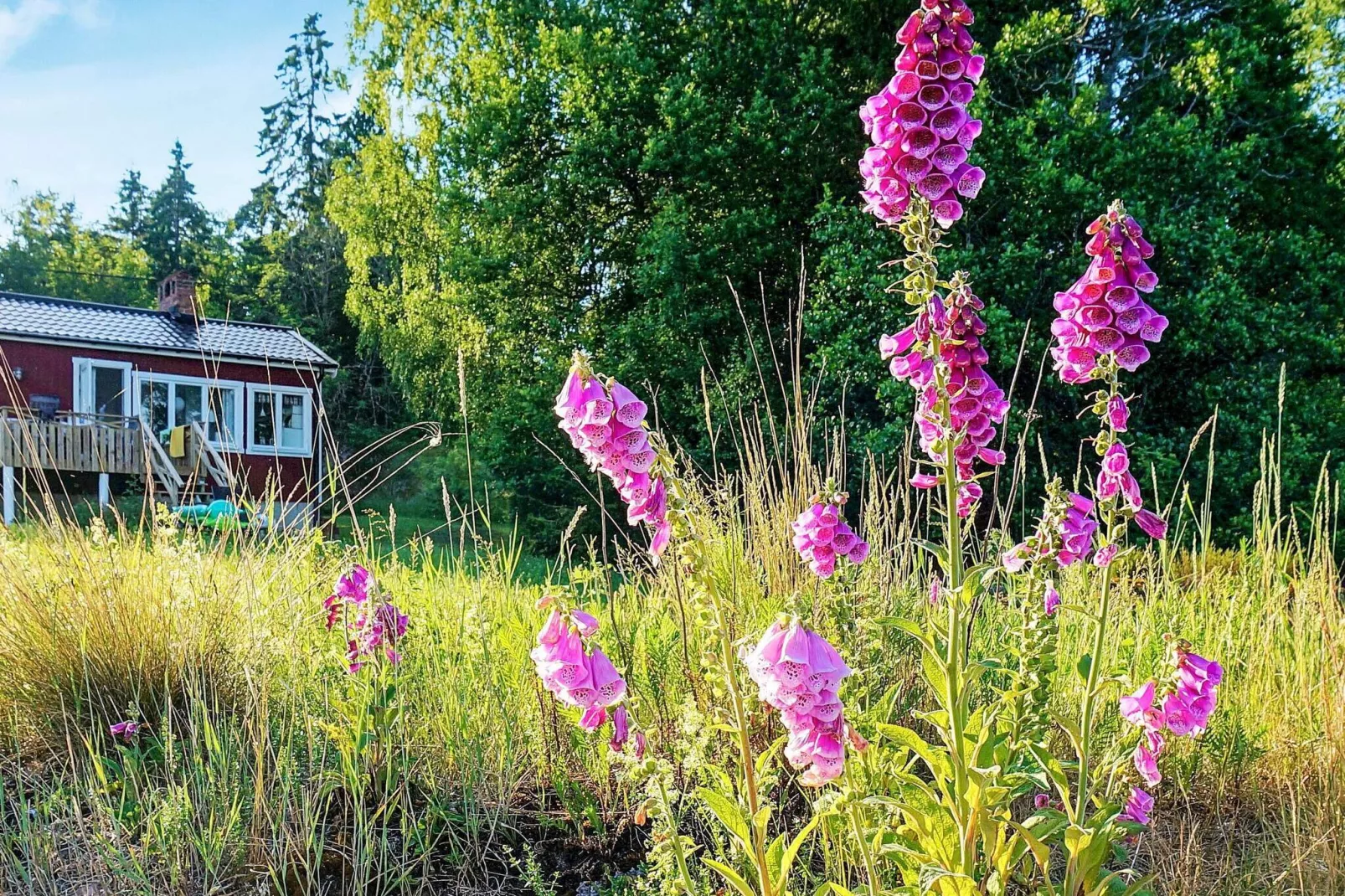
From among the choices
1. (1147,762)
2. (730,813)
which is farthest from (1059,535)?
(730,813)

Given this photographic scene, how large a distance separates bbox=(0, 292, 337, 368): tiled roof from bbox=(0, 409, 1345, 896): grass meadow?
1431 centimetres

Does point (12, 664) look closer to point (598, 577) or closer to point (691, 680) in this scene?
point (598, 577)

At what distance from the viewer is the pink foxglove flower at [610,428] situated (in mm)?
1348

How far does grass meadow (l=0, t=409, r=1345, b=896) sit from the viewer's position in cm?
218

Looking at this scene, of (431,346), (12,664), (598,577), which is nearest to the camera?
(12,664)

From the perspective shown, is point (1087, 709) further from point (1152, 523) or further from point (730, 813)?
point (730, 813)

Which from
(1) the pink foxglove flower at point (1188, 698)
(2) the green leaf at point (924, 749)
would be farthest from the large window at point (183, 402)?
(1) the pink foxglove flower at point (1188, 698)

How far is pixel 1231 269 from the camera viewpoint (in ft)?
31.4

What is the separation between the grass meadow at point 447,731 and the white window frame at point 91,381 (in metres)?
16.1

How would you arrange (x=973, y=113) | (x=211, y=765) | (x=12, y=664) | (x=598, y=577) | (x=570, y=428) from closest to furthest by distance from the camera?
(x=570, y=428)
(x=211, y=765)
(x=12, y=664)
(x=598, y=577)
(x=973, y=113)

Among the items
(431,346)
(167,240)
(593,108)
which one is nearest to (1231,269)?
(593,108)

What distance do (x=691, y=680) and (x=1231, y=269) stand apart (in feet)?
30.9

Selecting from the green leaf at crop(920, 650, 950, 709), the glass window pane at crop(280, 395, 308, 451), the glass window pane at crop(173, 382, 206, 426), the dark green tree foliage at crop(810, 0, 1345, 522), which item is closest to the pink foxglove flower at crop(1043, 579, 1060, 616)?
the green leaf at crop(920, 650, 950, 709)

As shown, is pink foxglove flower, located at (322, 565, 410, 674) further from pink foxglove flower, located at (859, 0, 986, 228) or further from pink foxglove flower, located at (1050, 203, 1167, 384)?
pink foxglove flower, located at (1050, 203, 1167, 384)
